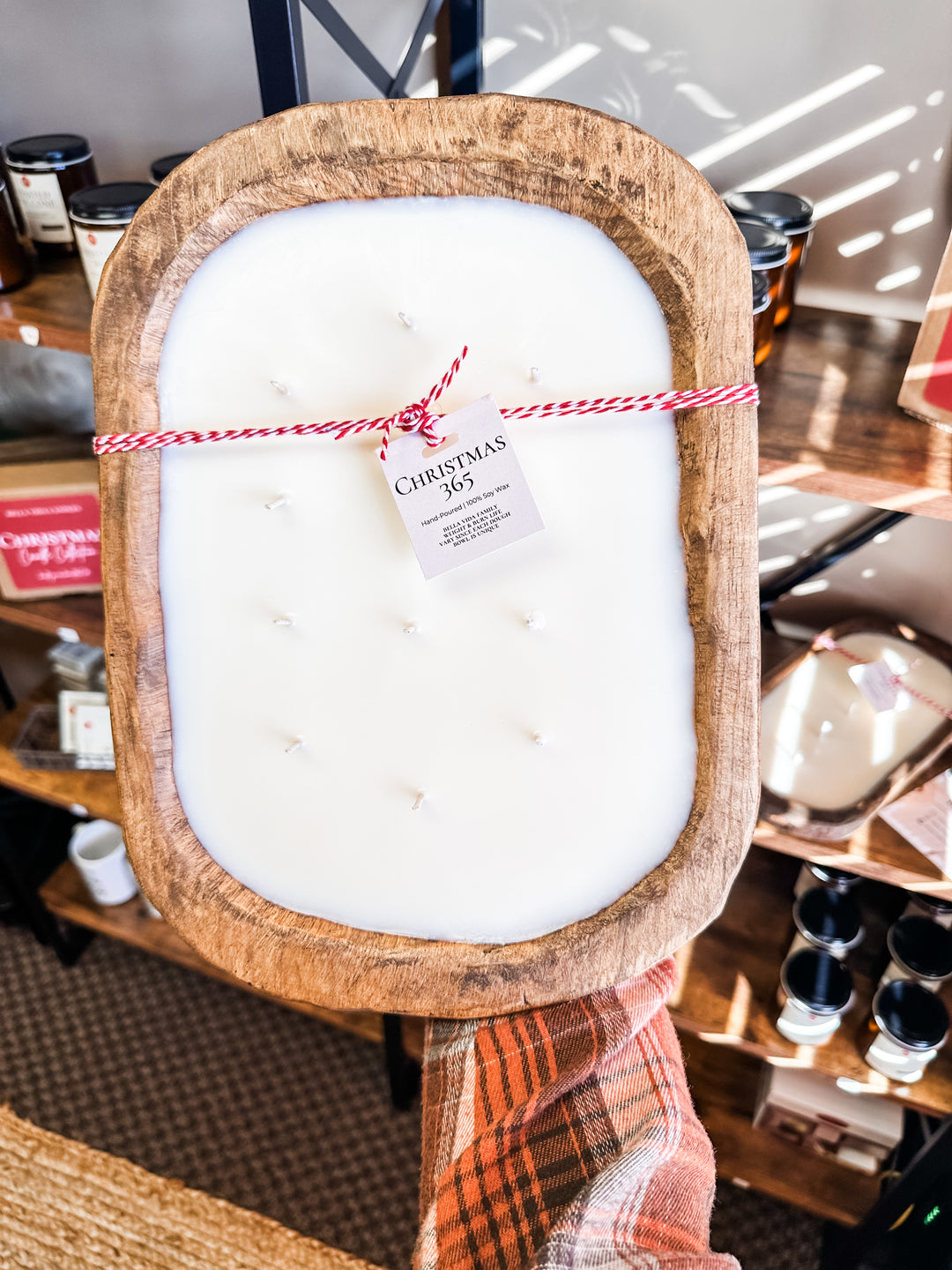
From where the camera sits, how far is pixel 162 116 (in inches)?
43.1

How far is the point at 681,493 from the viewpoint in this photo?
1.90ft

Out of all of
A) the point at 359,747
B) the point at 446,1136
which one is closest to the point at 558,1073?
the point at 446,1136

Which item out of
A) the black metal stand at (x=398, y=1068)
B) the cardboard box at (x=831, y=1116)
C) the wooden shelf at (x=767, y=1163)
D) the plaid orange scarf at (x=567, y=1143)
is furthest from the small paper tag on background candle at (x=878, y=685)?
the black metal stand at (x=398, y=1068)

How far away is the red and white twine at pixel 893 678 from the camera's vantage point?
103cm

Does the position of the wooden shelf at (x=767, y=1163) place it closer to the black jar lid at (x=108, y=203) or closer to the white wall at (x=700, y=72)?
the white wall at (x=700, y=72)

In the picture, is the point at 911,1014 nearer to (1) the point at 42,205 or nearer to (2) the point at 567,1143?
(2) the point at 567,1143

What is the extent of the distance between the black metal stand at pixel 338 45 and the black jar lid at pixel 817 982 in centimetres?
109

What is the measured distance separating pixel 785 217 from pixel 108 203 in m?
0.66

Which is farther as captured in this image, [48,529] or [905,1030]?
[48,529]

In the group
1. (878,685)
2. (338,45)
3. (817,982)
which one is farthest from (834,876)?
(338,45)

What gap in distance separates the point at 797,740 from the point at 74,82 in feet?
3.94

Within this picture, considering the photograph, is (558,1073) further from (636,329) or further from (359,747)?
(636,329)

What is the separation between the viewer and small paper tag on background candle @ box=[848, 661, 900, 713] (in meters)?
1.02

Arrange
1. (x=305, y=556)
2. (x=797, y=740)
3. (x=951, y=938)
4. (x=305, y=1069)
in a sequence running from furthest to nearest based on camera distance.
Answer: (x=305, y=1069), (x=951, y=938), (x=797, y=740), (x=305, y=556)
